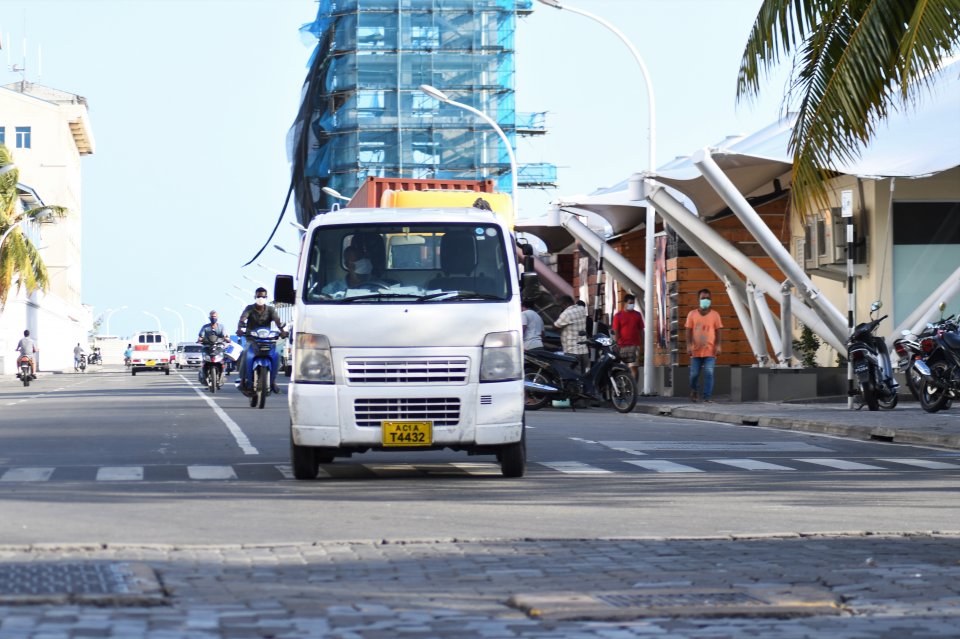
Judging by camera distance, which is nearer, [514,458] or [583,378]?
[514,458]

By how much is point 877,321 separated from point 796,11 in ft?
27.3

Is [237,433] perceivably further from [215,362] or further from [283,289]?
[215,362]

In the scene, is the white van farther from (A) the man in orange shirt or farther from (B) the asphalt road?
(A) the man in orange shirt

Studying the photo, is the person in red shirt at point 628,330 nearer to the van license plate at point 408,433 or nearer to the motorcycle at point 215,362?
the motorcycle at point 215,362

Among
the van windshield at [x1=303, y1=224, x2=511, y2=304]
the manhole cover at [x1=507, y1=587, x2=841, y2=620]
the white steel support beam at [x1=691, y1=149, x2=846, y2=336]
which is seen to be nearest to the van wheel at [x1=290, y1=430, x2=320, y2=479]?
the van windshield at [x1=303, y1=224, x2=511, y2=304]

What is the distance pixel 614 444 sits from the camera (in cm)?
1838

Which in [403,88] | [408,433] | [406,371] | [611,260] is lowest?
[408,433]

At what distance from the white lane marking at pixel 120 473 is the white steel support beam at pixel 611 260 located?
76.4 ft

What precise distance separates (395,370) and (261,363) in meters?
15.1

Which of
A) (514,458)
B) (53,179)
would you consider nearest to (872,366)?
(514,458)

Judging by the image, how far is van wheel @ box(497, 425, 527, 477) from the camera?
44.7 feet

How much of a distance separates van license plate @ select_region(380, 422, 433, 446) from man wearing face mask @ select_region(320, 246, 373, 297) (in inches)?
49.0

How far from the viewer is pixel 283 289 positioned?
14.6 m

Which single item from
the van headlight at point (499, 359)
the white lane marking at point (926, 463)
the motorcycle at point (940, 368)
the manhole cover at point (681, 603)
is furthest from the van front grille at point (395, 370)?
the motorcycle at point (940, 368)
